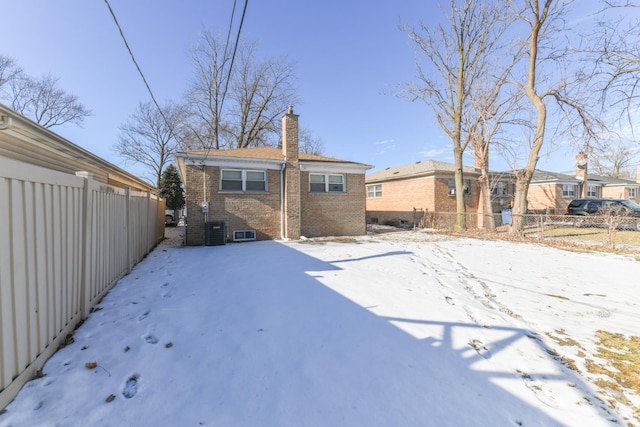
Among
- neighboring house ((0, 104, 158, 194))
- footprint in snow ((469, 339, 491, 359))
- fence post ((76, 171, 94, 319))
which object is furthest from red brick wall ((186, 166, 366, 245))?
footprint in snow ((469, 339, 491, 359))

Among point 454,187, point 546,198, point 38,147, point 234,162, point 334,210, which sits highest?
point 234,162

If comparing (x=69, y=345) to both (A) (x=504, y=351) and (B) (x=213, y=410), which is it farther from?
(A) (x=504, y=351)

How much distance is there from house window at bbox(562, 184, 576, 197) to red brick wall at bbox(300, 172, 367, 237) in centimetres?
2202

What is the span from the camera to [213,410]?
2.10 m

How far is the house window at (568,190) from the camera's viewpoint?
24.3 meters

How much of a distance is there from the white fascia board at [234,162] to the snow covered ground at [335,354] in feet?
18.9

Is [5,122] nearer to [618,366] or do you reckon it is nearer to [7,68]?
[618,366]

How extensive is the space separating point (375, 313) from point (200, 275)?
3904 mm

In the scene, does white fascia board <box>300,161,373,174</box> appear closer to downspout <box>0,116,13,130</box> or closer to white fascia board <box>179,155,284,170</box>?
white fascia board <box>179,155,284,170</box>

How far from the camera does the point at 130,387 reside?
2346 millimetres

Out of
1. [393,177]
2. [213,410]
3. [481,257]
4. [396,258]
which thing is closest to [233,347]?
[213,410]

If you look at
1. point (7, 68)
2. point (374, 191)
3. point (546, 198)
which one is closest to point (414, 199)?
point (374, 191)

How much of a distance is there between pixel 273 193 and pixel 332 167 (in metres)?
3.15

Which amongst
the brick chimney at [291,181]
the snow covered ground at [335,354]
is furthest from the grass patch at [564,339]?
the brick chimney at [291,181]
